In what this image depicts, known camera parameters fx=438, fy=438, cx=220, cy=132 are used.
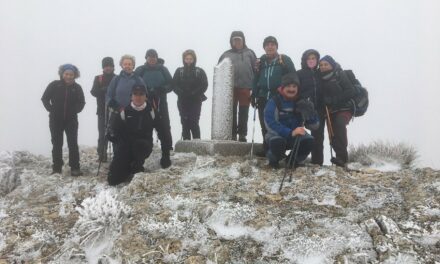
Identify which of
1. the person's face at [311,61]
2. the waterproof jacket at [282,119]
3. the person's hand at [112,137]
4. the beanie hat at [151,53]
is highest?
the beanie hat at [151,53]

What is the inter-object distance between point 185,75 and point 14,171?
12.3ft

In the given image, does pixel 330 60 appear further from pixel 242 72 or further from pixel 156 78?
pixel 156 78

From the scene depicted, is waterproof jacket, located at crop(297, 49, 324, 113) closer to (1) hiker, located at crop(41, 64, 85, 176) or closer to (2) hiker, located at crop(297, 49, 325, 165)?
(2) hiker, located at crop(297, 49, 325, 165)

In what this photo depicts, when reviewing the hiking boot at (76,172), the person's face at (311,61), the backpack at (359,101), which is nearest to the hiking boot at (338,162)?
the backpack at (359,101)

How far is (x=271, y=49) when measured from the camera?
794cm

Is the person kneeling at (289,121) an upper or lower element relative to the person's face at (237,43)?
lower

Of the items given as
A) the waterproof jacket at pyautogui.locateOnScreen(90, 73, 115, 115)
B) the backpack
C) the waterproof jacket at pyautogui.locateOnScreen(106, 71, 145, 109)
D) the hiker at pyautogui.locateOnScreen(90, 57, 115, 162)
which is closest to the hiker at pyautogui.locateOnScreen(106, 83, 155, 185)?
the waterproof jacket at pyautogui.locateOnScreen(106, 71, 145, 109)

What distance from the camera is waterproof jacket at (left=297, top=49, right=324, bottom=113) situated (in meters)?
7.38

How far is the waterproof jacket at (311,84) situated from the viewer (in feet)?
24.2

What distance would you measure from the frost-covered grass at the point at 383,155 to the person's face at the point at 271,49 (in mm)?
2475

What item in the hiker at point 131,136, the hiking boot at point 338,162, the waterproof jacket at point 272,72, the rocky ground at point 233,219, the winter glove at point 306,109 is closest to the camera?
the rocky ground at point 233,219

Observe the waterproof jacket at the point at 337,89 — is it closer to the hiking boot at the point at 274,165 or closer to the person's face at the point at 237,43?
the hiking boot at the point at 274,165

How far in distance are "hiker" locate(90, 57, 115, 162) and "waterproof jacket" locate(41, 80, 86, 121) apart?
33.8 inches

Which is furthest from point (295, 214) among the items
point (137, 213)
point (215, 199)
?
point (137, 213)
